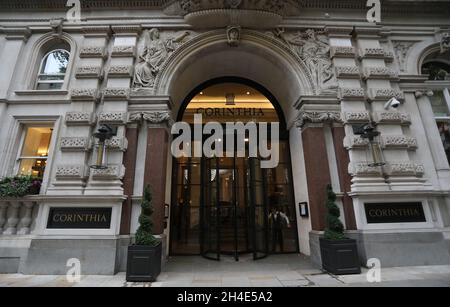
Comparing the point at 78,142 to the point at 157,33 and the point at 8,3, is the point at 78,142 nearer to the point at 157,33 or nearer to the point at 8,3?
the point at 157,33

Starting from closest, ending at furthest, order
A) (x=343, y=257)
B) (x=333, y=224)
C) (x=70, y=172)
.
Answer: (x=343, y=257) < (x=333, y=224) < (x=70, y=172)

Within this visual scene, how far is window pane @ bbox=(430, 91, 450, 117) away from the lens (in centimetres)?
911

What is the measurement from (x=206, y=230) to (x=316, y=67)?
754 centimetres

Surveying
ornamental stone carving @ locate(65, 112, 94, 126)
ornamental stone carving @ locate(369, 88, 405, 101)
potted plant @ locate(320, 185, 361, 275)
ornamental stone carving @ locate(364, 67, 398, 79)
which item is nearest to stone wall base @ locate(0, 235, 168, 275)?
ornamental stone carving @ locate(65, 112, 94, 126)

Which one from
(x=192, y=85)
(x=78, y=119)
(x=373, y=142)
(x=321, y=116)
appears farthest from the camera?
(x=192, y=85)

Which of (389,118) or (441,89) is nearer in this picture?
(389,118)

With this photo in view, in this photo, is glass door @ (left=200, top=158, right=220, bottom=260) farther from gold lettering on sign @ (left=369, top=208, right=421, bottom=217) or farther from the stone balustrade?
the stone balustrade

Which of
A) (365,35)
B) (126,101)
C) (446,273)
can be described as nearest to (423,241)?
(446,273)

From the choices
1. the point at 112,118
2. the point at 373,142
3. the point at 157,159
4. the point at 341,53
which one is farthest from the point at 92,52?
the point at 373,142

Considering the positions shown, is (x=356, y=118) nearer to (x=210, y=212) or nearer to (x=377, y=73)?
(x=377, y=73)

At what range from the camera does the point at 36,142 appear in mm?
8375

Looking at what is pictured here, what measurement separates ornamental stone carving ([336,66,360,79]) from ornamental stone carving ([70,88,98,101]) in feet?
28.6

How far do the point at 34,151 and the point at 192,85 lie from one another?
642 cm

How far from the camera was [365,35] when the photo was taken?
30.3 ft
